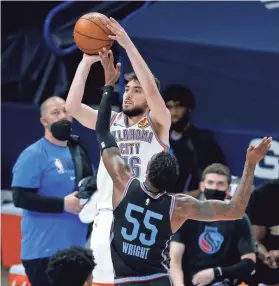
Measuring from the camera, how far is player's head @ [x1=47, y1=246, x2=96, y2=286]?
159 inches

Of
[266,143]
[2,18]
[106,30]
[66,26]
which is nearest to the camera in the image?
[266,143]

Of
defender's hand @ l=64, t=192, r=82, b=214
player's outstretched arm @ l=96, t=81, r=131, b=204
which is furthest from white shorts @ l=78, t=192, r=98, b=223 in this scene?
player's outstretched arm @ l=96, t=81, r=131, b=204

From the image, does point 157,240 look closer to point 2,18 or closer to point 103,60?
point 103,60

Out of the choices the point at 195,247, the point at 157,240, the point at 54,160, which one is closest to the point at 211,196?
the point at 195,247

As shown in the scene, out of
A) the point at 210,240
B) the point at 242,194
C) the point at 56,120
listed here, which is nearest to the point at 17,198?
the point at 56,120

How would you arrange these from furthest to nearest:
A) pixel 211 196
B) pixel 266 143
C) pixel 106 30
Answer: pixel 211 196 → pixel 106 30 → pixel 266 143

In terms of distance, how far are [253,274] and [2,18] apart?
4.18 meters

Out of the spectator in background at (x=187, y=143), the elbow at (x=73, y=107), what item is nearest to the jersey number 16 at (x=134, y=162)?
the elbow at (x=73, y=107)

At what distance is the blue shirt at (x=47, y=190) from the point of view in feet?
21.4

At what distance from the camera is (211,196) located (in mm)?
6473

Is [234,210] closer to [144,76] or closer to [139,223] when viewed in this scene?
[139,223]

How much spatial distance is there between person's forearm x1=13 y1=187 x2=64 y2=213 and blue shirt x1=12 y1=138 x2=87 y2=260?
0.23ft

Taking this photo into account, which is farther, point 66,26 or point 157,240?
point 66,26

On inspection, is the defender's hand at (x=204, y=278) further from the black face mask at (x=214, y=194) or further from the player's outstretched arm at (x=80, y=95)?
the player's outstretched arm at (x=80, y=95)
